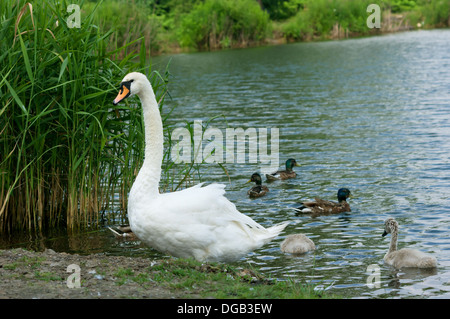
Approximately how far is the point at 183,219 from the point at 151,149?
44.9 inches

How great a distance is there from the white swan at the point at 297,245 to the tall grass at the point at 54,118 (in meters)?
2.73

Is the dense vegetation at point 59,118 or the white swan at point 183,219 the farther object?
the dense vegetation at point 59,118

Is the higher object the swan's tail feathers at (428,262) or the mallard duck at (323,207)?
the mallard duck at (323,207)

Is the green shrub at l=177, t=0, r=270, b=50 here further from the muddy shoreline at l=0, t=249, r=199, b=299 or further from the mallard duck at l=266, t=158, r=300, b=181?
the muddy shoreline at l=0, t=249, r=199, b=299

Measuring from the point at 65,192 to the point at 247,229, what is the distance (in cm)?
382

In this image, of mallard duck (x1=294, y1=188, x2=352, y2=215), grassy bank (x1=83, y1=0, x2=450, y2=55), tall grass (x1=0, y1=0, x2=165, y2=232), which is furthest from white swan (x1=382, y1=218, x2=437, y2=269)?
grassy bank (x1=83, y1=0, x2=450, y2=55)

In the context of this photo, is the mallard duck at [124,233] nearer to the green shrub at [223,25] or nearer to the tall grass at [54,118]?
the tall grass at [54,118]

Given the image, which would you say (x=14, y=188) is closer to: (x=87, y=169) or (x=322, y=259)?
(x=87, y=169)

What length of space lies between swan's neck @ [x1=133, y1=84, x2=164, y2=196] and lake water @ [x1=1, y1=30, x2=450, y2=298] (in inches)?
84.3

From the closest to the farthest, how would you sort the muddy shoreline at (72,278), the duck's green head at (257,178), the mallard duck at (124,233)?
the muddy shoreline at (72,278)
the mallard duck at (124,233)
the duck's green head at (257,178)

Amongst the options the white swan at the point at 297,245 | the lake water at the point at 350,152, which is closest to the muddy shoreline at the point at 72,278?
the lake water at the point at 350,152

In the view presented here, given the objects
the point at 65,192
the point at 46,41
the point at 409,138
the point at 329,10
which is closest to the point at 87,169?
the point at 65,192

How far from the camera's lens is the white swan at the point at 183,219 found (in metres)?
7.30

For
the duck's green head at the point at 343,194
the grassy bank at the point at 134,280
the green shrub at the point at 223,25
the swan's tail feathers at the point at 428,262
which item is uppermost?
the green shrub at the point at 223,25
